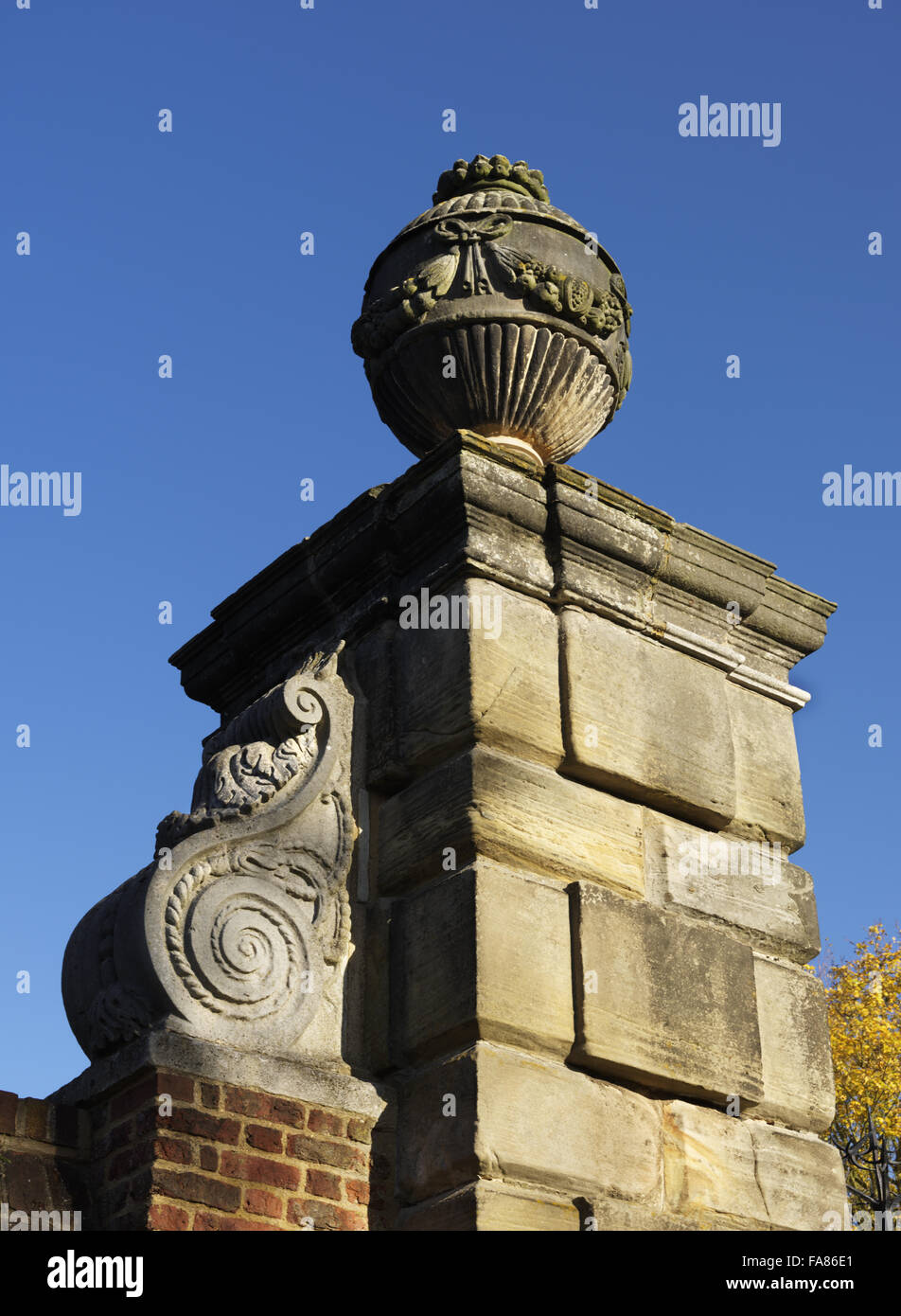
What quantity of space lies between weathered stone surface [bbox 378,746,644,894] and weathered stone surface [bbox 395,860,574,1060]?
71 mm

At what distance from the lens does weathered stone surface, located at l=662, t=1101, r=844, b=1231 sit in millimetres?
4074

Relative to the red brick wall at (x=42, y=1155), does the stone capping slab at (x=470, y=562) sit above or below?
above

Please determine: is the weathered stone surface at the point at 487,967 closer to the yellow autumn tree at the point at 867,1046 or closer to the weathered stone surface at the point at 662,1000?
the weathered stone surface at the point at 662,1000

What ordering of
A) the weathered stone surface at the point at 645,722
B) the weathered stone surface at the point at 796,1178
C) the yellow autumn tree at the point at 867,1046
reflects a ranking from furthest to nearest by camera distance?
the yellow autumn tree at the point at 867,1046
the weathered stone surface at the point at 645,722
the weathered stone surface at the point at 796,1178

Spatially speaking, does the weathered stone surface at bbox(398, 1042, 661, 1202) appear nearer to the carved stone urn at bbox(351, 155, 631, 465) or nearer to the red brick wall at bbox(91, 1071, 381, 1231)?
the red brick wall at bbox(91, 1071, 381, 1231)

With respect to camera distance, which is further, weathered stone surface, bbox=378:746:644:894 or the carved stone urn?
the carved stone urn

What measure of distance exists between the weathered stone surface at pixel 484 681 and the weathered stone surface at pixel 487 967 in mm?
371

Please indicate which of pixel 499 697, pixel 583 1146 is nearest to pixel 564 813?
pixel 499 697

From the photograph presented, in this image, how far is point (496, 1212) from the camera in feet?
11.9

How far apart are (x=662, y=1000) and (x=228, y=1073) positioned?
3.68 feet

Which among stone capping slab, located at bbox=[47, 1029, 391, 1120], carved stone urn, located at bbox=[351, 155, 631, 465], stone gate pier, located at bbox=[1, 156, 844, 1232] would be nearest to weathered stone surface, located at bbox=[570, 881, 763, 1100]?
stone gate pier, located at bbox=[1, 156, 844, 1232]

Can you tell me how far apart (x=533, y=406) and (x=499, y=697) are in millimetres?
1089

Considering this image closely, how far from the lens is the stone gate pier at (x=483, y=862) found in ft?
12.5

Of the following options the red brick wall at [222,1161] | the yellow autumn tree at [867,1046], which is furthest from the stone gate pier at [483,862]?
the yellow autumn tree at [867,1046]
